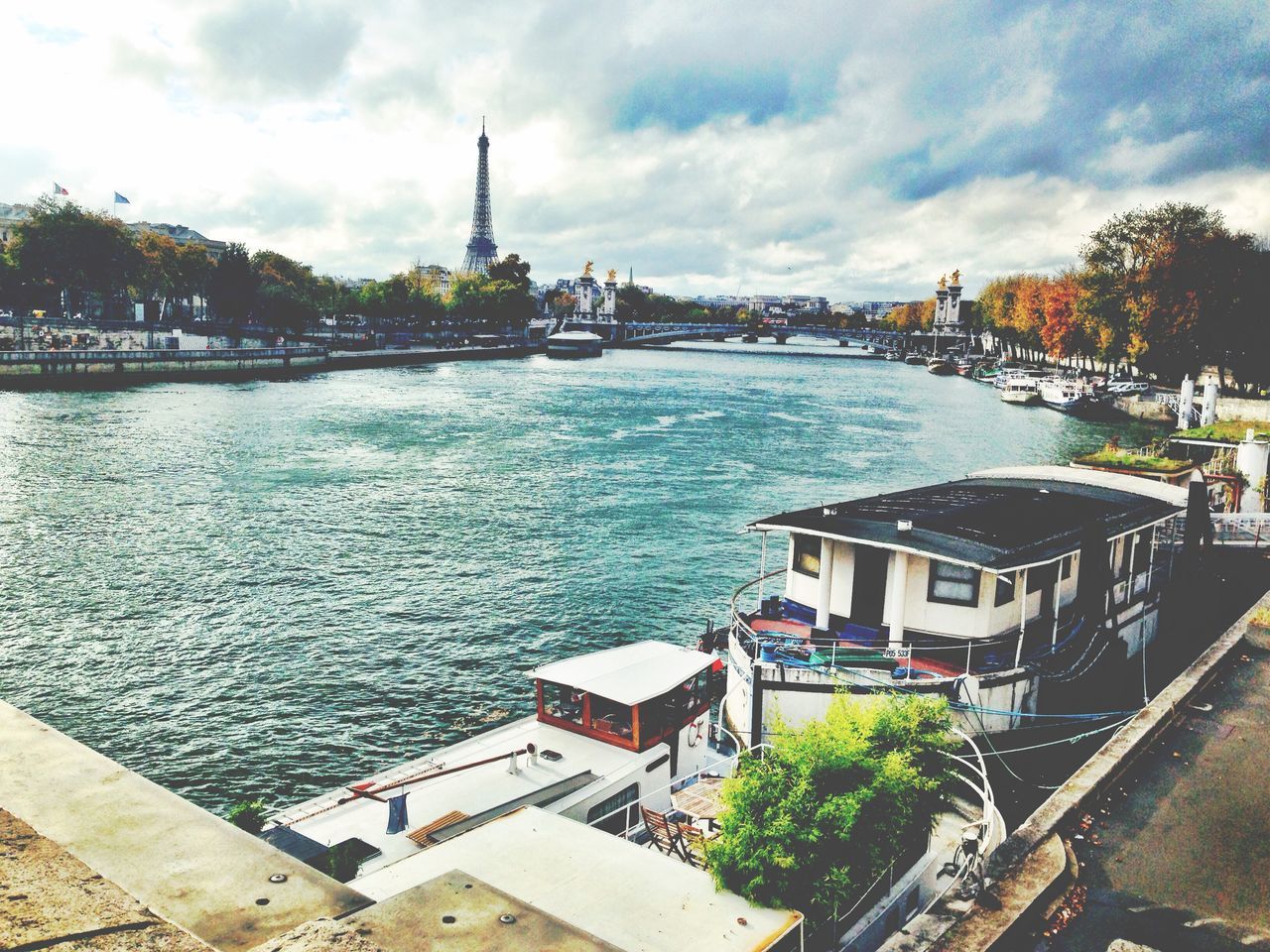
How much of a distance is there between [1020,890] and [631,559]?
23485 millimetres

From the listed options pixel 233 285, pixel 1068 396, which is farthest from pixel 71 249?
pixel 1068 396

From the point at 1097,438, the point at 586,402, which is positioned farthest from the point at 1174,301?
the point at 586,402

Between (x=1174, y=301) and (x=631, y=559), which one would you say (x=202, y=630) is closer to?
(x=631, y=559)

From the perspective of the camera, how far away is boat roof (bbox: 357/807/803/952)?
6.45m

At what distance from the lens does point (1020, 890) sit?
8602 millimetres

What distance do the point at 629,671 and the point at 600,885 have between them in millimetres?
8108

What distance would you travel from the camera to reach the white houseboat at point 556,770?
464 inches

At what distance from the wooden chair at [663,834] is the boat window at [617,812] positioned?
342 mm

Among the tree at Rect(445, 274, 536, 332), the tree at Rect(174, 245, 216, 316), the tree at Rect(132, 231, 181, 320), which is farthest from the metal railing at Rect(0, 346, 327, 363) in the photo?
the tree at Rect(445, 274, 536, 332)

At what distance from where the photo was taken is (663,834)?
12219mm

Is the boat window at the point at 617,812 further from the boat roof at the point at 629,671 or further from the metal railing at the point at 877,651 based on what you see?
the metal railing at the point at 877,651

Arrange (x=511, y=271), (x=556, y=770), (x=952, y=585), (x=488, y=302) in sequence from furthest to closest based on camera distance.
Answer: (x=511, y=271), (x=488, y=302), (x=952, y=585), (x=556, y=770)

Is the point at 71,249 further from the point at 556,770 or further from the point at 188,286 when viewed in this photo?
the point at 556,770

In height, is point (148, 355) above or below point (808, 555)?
above
